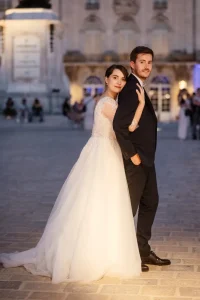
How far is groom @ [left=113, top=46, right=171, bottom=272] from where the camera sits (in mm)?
4801

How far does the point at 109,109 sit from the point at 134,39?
47.4 m

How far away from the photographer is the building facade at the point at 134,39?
50.4m

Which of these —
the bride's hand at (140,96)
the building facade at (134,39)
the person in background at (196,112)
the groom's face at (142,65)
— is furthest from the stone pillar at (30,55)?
the bride's hand at (140,96)

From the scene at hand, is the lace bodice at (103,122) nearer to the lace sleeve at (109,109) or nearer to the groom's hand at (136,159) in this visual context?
the lace sleeve at (109,109)

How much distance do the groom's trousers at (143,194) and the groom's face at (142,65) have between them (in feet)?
2.10

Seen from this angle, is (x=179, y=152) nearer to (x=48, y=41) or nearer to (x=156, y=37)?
(x=48, y=41)

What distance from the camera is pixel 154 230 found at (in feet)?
21.5

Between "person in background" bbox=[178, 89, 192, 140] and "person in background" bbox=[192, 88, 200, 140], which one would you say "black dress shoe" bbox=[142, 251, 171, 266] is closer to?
"person in background" bbox=[192, 88, 200, 140]

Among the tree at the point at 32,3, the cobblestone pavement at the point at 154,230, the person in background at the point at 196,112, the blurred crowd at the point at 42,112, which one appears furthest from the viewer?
the tree at the point at 32,3

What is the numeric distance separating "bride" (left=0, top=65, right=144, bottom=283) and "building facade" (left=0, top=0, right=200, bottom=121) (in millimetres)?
45096

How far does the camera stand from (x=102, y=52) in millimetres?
51375

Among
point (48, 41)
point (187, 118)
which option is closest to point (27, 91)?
point (48, 41)

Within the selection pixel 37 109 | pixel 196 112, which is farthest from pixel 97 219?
pixel 37 109

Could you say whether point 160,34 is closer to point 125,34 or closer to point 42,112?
point 125,34
